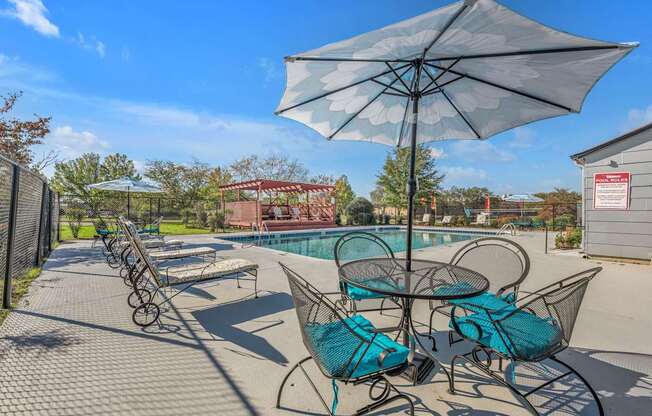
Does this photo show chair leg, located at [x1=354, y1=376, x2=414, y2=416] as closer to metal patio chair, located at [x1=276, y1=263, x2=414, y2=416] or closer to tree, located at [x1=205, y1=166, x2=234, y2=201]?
metal patio chair, located at [x1=276, y1=263, x2=414, y2=416]

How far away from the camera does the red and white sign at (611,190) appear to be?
20.5 feet

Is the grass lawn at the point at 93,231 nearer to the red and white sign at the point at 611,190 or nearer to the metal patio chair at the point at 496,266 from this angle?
the metal patio chair at the point at 496,266

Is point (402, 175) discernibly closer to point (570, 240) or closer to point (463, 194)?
point (463, 194)

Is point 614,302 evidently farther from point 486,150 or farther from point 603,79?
point 486,150

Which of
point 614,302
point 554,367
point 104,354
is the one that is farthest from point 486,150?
point 104,354

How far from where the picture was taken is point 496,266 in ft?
9.85

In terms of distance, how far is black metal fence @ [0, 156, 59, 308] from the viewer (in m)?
3.32

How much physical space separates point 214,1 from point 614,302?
28.8 feet

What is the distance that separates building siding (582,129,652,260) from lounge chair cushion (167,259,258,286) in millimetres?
7750

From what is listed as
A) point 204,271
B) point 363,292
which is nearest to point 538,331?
point 363,292

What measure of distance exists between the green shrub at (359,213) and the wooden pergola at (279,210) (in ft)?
5.16

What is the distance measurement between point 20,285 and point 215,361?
13.4ft

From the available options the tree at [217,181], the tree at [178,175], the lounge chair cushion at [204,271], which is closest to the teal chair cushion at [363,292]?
the lounge chair cushion at [204,271]

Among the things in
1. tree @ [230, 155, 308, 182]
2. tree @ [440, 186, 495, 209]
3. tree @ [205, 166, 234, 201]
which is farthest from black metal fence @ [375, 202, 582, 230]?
tree @ [205, 166, 234, 201]
